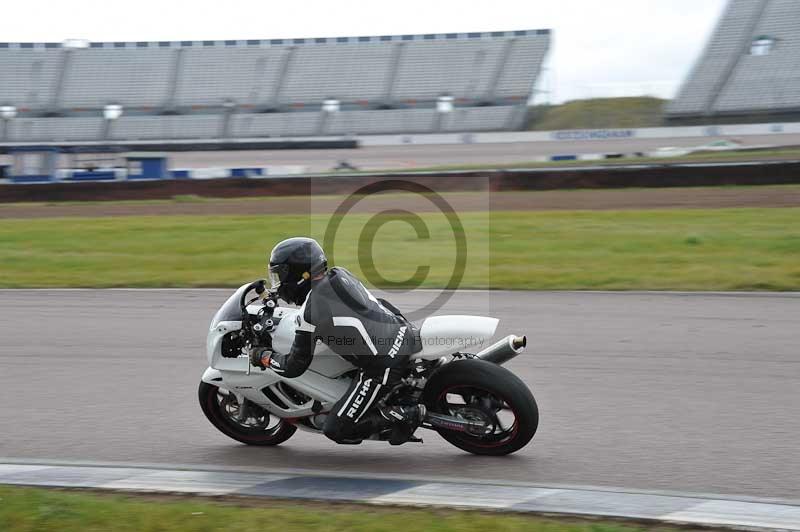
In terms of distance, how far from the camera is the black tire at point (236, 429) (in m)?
5.98

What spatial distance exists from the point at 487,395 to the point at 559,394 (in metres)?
1.74

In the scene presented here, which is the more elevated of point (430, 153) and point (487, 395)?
point (430, 153)

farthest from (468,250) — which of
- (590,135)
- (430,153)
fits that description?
(590,135)

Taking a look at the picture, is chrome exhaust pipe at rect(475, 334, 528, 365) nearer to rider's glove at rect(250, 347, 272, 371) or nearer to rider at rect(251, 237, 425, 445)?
rider at rect(251, 237, 425, 445)

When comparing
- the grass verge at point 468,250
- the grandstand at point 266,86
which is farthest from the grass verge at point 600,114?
the grass verge at point 468,250

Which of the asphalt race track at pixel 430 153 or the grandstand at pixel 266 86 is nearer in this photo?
the asphalt race track at pixel 430 153

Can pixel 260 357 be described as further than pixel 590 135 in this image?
No

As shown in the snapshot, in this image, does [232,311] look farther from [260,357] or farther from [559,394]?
[559,394]

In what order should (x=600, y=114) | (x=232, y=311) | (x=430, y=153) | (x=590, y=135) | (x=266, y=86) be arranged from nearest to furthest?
(x=232, y=311) → (x=430, y=153) → (x=590, y=135) → (x=600, y=114) → (x=266, y=86)

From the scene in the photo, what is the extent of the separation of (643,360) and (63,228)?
15.7m

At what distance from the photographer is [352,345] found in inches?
211

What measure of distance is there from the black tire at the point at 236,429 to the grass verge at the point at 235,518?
1298mm

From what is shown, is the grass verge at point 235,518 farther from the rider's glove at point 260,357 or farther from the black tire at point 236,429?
the black tire at point 236,429

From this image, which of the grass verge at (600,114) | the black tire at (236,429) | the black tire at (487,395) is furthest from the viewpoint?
the grass verge at (600,114)
